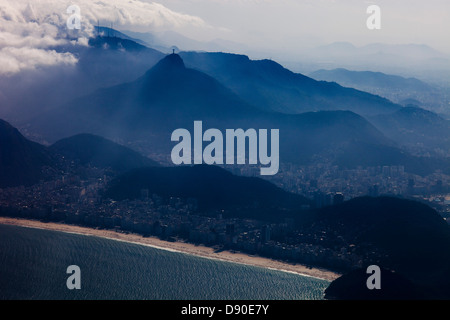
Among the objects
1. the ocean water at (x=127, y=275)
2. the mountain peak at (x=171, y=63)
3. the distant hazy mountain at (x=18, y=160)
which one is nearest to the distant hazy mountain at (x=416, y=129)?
the mountain peak at (x=171, y=63)

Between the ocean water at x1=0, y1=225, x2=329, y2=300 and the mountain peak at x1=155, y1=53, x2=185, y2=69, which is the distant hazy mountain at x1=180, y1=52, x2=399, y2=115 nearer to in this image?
the mountain peak at x1=155, y1=53, x2=185, y2=69

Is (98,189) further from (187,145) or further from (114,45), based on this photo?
(114,45)

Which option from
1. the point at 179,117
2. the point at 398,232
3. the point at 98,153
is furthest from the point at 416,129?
the point at 398,232

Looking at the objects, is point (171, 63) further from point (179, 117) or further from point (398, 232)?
point (398, 232)

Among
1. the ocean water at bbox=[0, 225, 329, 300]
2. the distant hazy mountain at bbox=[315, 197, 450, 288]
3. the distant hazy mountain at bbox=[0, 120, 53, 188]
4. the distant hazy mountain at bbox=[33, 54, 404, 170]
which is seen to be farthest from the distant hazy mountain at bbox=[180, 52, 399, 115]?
the ocean water at bbox=[0, 225, 329, 300]

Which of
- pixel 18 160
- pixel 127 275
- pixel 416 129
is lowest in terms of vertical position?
pixel 127 275

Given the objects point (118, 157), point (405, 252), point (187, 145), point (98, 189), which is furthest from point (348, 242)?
point (187, 145)
